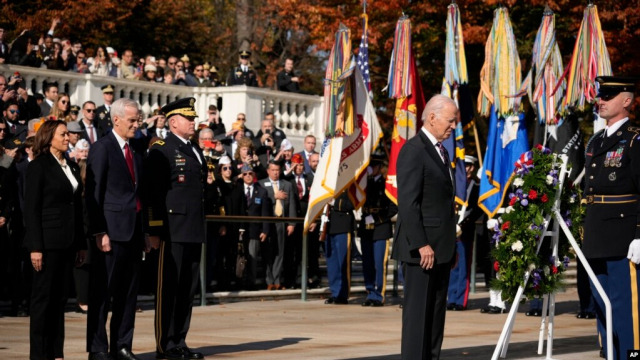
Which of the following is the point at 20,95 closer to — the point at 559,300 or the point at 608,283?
the point at 559,300

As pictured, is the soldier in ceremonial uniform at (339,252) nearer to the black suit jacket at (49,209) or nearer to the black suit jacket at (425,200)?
the black suit jacket at (49,209)

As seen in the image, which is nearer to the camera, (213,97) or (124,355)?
(124,355)

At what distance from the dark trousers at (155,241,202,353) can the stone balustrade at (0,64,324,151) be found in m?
12.8

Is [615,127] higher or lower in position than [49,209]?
higher

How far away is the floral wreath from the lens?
11.5 m

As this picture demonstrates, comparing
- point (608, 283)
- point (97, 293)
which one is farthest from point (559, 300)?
point (97, 293)

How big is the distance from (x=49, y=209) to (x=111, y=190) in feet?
2.41

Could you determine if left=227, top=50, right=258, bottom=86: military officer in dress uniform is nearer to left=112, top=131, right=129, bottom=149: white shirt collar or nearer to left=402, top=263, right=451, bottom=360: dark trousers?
left=112, top=131, right=129, bottom=149: white shirt collar

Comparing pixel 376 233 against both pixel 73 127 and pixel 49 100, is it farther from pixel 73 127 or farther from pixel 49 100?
pixel 49 100

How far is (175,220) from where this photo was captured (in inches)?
445

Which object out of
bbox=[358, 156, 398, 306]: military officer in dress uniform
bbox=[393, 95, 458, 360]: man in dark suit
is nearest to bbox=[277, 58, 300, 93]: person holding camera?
bbox=[358, 156, 398, 306]: military officer in dress uniform

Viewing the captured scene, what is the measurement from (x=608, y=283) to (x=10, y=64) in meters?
16.2

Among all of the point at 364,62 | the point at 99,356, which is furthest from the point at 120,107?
the point at 364,62

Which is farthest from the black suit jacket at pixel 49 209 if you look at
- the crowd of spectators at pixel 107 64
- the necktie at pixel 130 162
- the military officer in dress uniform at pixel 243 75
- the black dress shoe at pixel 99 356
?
the military officer in dress uniform at pixel 243 75
